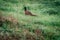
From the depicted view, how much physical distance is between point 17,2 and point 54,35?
14.1 metres

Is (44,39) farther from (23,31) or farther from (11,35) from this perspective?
(11,35)

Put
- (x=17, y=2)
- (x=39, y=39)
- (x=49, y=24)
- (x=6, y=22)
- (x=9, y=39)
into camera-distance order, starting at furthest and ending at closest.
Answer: (x=17, y=2), (x=49, y=24), (x=6, y=22), (x=39, y=39), (x=9, y=39)

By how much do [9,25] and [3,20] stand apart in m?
0.78

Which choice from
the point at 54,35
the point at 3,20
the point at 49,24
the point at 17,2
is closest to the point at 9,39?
the point at 3,20

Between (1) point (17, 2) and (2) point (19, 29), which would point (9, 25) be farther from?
(1) point (17, 2)

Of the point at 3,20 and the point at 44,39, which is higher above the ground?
the point at 3,20

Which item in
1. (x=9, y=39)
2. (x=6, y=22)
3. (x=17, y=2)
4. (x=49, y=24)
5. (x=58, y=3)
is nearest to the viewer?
(x=9, y=39)

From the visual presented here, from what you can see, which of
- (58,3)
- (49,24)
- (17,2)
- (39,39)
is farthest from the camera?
(58,3)

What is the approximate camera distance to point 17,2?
2977 centimetres

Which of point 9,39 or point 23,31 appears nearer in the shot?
point 9,39

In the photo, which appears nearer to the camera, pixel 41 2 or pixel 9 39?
pixel 9 39

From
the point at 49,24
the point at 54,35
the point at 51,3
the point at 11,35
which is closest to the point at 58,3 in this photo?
the point at 51,3

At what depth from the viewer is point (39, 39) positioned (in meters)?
15.0

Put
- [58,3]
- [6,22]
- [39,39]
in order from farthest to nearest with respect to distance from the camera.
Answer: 1. [58,3]
2. [6,22]
3. [39,39]
